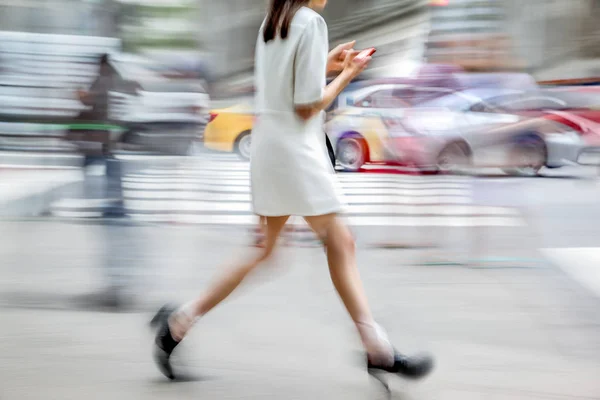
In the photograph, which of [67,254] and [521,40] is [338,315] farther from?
[521,40]

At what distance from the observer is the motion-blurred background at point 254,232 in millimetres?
3861

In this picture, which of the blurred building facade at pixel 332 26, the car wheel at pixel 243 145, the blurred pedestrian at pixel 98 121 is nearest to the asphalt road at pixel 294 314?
the blurred pedestrian at pixel 98 121

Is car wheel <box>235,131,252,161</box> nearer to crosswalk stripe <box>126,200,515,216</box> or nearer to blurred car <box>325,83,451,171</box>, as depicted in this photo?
blurred car <box>325,83,451,171</box>

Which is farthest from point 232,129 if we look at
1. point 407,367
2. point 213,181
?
point 407,367

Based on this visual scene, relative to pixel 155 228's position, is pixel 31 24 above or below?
above

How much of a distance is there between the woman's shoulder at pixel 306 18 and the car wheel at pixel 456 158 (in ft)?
9.94

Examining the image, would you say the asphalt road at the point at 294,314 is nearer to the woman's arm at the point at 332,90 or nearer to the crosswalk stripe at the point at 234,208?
the woman's arm at the point at 332,90

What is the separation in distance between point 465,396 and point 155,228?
15.4 ft

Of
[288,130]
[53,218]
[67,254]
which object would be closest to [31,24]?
[53,218]

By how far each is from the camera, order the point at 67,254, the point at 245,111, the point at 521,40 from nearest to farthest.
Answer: the point at 67,254, the point at 245,111, the point at 521,40

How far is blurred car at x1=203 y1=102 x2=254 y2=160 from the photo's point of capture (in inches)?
599

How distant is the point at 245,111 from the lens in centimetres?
1529

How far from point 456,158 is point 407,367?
127 inches

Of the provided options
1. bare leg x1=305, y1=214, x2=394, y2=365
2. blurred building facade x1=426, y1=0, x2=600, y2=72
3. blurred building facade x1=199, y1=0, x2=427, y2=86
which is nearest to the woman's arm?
bare leg x1=305, y1=214, x2=394, y2=365
